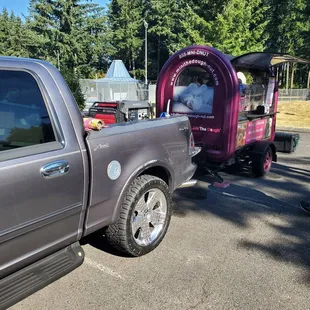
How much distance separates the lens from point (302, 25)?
4166 centimetres

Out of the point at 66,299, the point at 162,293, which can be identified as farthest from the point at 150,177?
the point at 66,299

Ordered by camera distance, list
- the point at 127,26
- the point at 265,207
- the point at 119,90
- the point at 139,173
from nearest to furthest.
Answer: the point at 139,173
the point at 265,207
the point at 119,90
the point at 127,26

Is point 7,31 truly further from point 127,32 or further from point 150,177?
point 150,177

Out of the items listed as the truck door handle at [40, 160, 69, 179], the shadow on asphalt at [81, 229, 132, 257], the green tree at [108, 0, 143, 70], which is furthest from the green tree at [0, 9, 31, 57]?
the truck door handle at [40, 160, 69, 179]

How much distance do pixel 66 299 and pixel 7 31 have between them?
64.9 m

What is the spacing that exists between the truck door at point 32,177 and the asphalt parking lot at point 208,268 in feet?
1.96

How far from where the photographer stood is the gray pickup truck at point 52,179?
2.12 metres

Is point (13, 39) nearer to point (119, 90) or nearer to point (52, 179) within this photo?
point (119, 90)

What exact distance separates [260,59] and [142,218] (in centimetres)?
420

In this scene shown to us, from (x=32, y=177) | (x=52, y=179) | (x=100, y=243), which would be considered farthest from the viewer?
(x=100, y=243)

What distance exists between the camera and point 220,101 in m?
5.35

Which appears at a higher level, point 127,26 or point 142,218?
point 127,26

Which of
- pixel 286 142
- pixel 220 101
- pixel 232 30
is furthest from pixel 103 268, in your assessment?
pixel 232 30

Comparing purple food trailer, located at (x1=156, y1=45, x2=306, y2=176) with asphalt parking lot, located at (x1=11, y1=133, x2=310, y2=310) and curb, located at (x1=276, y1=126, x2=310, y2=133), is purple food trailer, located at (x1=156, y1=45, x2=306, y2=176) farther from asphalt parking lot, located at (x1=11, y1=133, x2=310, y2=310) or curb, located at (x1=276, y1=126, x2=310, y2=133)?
curb, located at (x1=276, y1=126, x2=310, y2=133)
